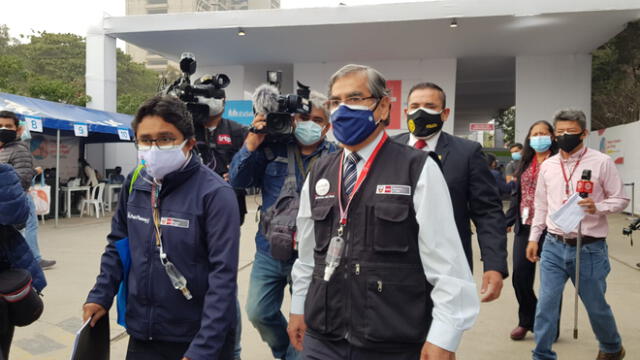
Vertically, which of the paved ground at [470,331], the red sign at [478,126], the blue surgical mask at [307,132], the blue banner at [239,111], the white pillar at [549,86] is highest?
the white pillar at [549,86]

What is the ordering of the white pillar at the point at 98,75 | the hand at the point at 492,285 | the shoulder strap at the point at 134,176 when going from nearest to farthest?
the shoulder strap at the point at 134,176
the hand at the point at 492,285
the white pillar at the point at 98,75

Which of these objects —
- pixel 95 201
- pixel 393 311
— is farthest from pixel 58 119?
pixel 393 311

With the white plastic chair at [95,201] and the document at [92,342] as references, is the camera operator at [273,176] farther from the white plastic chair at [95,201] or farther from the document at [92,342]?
the white plastic chair at [95,201]

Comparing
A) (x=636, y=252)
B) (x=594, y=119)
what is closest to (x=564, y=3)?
(x=636, y=252)

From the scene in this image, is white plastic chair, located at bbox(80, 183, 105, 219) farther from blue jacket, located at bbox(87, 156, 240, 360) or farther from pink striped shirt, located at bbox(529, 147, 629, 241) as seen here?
blue jacket, located at bbox(87, 156, 240, 360)

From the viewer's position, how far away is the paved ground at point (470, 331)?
170 inches

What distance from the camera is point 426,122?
3146mm

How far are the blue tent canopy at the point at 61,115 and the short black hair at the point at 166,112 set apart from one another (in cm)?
1005

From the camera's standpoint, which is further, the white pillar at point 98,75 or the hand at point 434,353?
the white pillar at point 98,75

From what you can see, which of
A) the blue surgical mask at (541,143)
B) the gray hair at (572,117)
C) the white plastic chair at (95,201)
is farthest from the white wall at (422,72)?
the gray hair at (572,117)

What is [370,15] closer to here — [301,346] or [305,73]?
[305,73]

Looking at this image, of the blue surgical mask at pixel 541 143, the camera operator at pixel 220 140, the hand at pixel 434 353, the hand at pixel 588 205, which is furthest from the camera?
the blue surgical mask at pixel 541 143

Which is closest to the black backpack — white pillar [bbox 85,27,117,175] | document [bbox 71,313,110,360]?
document [bbox 71,313,110,360]

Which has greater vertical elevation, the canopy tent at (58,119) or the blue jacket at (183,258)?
the canopy tent at (58,119)
